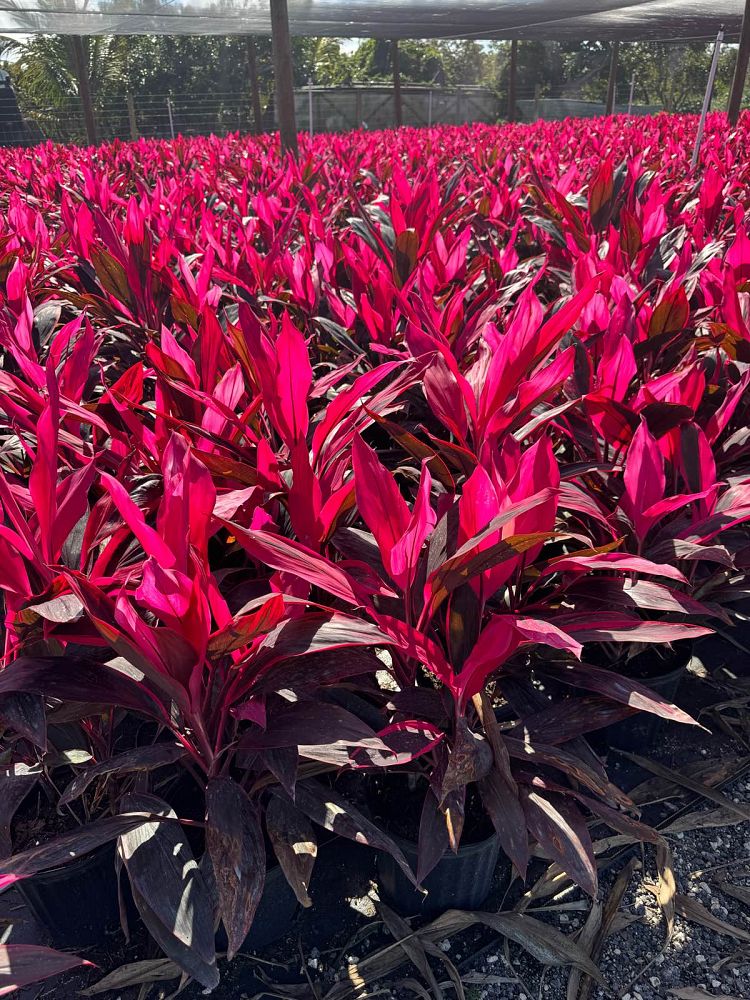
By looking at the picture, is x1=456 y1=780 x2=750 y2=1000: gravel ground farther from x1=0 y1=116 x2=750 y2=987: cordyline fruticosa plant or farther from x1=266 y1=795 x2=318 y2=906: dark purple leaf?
x1=266 y1=795 x2=318 y2=906: dark purple leaf

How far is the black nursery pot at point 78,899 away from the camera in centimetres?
136

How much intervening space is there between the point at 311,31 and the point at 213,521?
17.7 metres

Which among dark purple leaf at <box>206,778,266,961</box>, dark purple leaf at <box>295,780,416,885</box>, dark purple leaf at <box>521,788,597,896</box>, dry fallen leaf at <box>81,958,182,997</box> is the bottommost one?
dry fallen leaf at <box>81,958,182,997</box>

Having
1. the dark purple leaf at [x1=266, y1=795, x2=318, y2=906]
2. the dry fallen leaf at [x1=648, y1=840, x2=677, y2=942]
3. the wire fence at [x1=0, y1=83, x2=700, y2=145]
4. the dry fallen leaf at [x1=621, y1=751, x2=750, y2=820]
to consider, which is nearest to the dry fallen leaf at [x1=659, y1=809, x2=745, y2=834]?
the dry fallen leaf at [x1=621, y1=751, x2=750, y2=820]

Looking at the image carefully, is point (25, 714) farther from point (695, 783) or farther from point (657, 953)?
point (695, 783)

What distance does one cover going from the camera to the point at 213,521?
3.71 ft

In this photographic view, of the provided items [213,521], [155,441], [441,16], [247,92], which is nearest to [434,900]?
[213,521]

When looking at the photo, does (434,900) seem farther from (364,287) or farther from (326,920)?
(364,287)

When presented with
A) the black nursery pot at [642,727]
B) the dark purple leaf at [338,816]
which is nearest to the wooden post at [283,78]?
the black nursery pot at [642,727]

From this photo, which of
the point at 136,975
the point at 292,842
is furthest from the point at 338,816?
the point at 136,975

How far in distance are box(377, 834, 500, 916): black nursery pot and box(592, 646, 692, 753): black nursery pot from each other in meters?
0.54

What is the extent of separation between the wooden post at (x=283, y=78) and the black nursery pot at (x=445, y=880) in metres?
5.89

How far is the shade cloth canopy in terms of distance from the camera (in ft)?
44.3

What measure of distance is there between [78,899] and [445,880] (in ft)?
2.22
